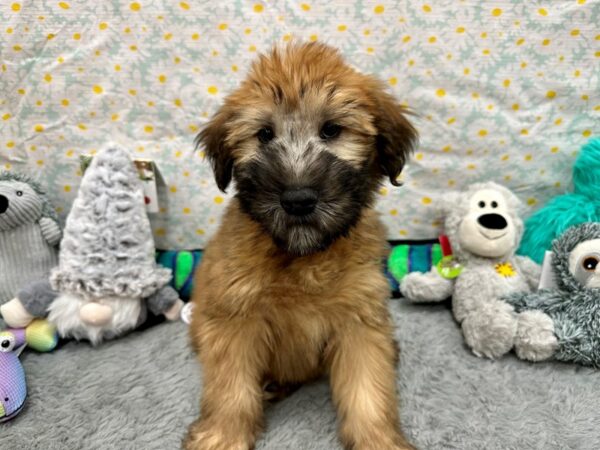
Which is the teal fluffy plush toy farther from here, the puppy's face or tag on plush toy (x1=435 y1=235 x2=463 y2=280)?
the puppy's face

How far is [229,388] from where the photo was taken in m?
1.61

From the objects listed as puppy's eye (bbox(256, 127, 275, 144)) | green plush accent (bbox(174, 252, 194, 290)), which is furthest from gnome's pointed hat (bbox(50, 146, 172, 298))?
puppy's eye (bbox(256, 127, 275, 144))

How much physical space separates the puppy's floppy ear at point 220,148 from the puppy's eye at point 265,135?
0.13 m

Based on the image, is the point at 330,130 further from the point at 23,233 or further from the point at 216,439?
the point at 23,233

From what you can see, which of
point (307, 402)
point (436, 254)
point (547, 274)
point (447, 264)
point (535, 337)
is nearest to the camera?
point (307, 402)

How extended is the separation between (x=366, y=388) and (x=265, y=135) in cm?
89

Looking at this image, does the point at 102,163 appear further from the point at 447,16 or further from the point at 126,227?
the point at 447,16

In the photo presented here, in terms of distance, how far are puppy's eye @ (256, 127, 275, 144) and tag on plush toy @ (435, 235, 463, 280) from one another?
1287 millimetres

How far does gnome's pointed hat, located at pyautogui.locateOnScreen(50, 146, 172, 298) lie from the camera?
7.11 ft

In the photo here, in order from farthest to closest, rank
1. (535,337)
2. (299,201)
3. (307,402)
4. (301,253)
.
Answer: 1. (535,337)
2. (307,402)
3. (301,253)
4. (299,201)

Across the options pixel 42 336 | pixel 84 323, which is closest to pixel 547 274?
pixel 84 323

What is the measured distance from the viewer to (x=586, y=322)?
1.99 metres

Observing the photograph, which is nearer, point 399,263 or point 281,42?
point 281,42

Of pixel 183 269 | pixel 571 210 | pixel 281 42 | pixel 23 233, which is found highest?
pixel 281 42
